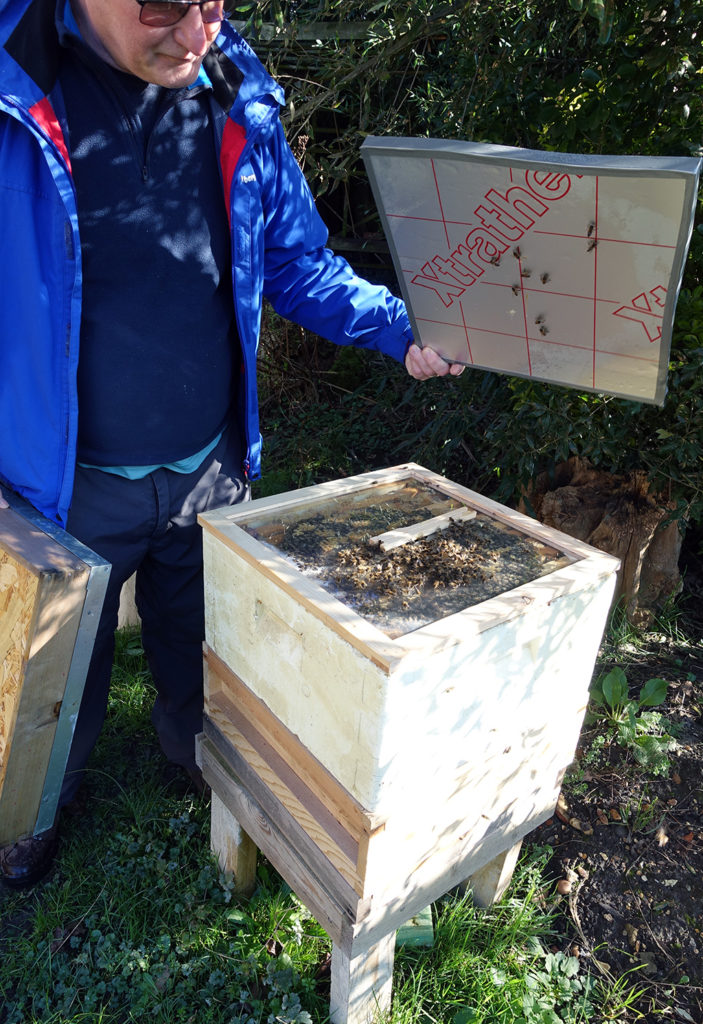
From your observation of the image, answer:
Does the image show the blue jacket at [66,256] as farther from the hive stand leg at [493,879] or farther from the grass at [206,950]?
the hive stand leg at [493,879]

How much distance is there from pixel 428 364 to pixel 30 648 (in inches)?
46.0

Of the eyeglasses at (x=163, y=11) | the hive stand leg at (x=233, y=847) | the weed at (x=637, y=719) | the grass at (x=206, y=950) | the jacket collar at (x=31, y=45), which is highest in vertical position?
the eyeglasses at (x=163, y=11)

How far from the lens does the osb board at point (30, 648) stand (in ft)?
5.40

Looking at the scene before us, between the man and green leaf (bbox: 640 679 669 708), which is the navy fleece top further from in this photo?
green leaf (bbox: 640 679 669 708)

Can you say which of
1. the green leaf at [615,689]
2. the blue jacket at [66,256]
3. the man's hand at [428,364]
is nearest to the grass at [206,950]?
the green leaf at [615,689]

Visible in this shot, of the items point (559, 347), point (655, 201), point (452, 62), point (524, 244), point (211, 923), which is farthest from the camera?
point (452, 62)

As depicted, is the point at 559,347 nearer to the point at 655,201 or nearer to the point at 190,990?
the point at 655,201

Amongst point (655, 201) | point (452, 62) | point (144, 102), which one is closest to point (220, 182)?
point (144, 102)

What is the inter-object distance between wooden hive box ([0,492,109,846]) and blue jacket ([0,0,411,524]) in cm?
24

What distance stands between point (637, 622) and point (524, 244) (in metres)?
2.25

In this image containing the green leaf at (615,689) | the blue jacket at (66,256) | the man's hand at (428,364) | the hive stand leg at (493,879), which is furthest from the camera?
the green leaf at (615,689)

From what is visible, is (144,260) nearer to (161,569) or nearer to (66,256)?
(66,256)

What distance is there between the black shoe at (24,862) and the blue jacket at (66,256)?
3.56 ft

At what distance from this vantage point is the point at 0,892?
2.38 meters
